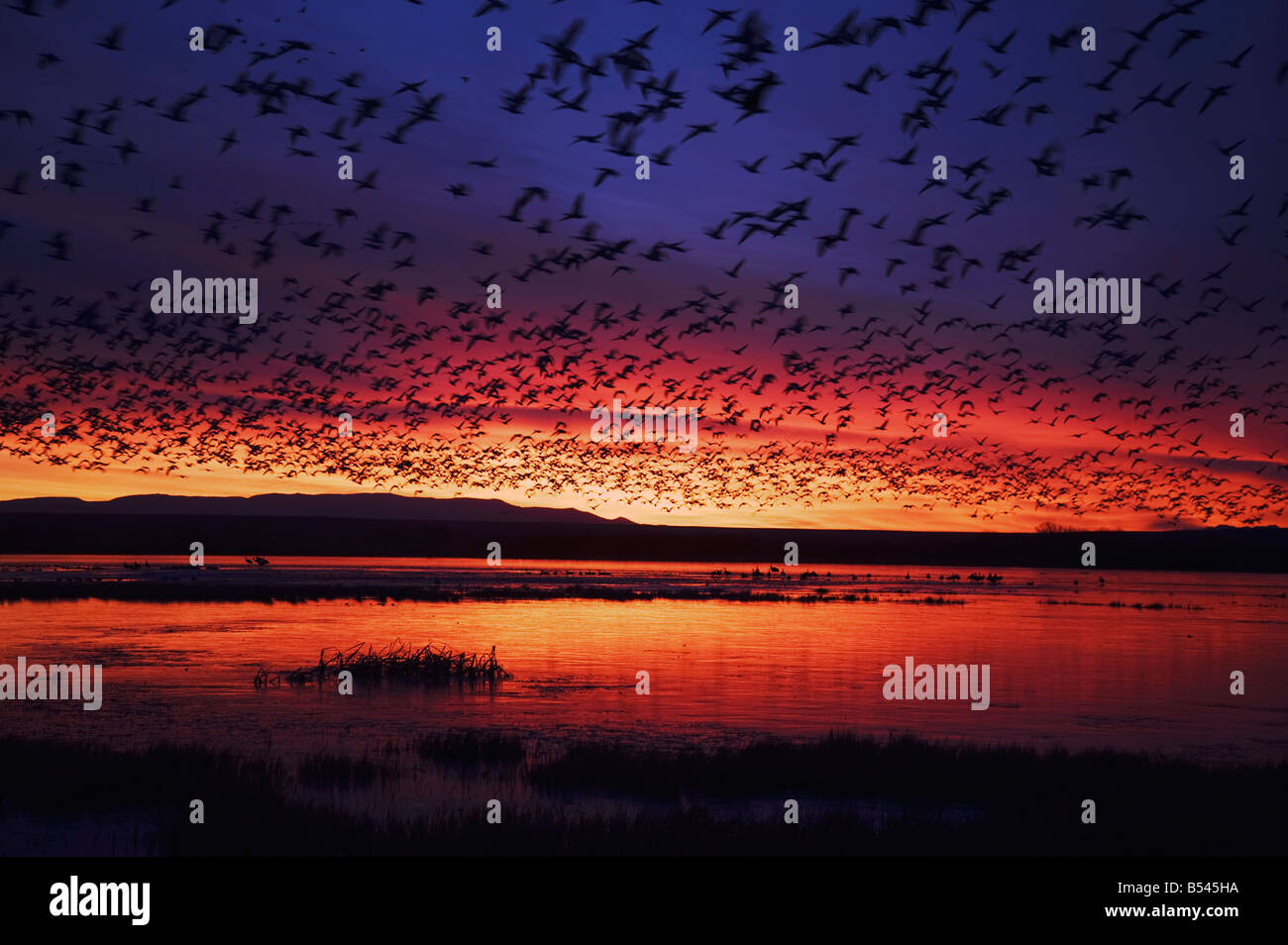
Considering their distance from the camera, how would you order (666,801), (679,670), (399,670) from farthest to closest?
1. (679,670)
2. (399,670)
3. (666,801)

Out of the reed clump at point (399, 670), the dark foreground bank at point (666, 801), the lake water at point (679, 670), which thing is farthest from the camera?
the reed clump at point (399, 670)

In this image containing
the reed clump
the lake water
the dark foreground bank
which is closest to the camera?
the dark foreground bank

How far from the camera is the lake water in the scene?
76.2 ft

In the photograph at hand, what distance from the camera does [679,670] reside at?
107 feet

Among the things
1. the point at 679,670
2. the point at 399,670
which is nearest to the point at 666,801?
the point at 399,670

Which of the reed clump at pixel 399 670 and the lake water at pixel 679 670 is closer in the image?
the lake water at pixel 679 670

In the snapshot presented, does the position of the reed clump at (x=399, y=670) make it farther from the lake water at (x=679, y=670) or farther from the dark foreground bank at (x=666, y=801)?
the dark foreground bank at (x=666, y=801)

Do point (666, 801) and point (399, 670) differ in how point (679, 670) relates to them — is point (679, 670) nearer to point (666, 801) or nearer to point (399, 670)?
point (399, 670)

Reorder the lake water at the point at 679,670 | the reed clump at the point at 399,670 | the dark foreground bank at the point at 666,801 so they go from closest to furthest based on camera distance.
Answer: the dark foreground bank at the point at 666,801 < the lake water at the point at 679,670 < the reed clump at the point at 399,670

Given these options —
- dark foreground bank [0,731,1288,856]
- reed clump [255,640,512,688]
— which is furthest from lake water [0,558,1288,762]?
dark foreground bank [0,731,1288,856]

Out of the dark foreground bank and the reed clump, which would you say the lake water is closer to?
the reed clump

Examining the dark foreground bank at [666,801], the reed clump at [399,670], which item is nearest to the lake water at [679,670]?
the reed clump at [399,670]

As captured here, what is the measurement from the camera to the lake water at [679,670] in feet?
76.2
